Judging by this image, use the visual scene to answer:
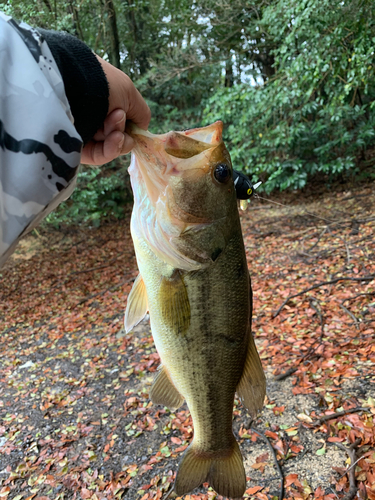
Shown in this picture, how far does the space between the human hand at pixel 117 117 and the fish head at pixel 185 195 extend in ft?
0.24

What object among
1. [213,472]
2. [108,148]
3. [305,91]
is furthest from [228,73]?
[213,472]

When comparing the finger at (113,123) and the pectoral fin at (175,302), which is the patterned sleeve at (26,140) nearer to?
the finger at (113,123)

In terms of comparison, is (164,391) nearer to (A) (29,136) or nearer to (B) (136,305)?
(B) (136,305)

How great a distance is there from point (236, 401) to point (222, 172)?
320 centimetres

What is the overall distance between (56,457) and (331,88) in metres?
8.02

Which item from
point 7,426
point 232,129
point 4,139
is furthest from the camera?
point 232,129

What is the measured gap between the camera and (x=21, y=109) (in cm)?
88

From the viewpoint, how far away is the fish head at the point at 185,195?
1438 millimetres

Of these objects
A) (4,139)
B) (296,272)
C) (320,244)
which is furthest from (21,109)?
(320,244)

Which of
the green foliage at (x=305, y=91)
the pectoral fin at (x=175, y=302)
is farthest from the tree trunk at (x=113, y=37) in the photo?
the pectoral fin at (x=175, y=302)

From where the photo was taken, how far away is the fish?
1465 millimetres

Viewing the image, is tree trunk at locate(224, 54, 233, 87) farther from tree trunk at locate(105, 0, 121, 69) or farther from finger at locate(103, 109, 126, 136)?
finger at locate(103, 109, 126, 136)

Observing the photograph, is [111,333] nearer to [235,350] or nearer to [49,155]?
[235,350]

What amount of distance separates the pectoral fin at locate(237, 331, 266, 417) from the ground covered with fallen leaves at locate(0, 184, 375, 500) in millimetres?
1689
